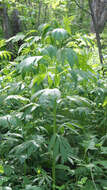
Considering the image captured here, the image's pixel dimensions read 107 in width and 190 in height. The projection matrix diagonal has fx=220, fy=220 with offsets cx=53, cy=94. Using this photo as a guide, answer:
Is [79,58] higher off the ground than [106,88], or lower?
higher

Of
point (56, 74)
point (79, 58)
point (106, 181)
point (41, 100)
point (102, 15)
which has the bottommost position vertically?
point (106, 181)

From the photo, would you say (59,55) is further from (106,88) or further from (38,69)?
(106,88)

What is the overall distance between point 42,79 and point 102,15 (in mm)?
6573

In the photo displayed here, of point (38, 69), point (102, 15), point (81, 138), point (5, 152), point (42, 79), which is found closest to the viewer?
point (42, 79)

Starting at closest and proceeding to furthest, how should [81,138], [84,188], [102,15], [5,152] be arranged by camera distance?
1. [84,188]
2. [5,152]
3. [81,138]
4. [102,15]

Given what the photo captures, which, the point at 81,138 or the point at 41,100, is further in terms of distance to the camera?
the point at 81,138

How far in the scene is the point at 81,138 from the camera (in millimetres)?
2420

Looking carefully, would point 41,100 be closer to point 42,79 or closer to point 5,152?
point 42,79

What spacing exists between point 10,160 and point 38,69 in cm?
100

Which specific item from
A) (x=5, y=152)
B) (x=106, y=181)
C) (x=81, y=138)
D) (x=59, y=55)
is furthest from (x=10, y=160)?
(x=59, y=55)

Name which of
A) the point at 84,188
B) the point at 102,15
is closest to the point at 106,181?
the point at 84,188

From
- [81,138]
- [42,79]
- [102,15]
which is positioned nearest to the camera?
[42,79]

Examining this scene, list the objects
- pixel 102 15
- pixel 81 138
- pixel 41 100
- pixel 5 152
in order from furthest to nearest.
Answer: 1. pixel 102 15
2. pixel 81 138
3. pixel 5 152
4. pixel 41 100

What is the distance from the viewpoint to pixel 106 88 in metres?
2.48
